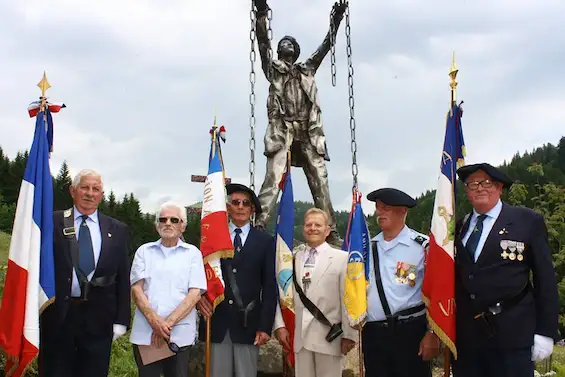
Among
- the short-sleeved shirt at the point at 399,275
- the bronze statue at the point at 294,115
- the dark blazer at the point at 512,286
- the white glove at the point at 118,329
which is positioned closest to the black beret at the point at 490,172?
the dark blazer at the point at 512,286

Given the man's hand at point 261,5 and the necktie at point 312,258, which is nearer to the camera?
the necktie at point 312,258

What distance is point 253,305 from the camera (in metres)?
4.21

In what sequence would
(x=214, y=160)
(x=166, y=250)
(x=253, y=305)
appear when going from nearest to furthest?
1. (x=166, y=250)
2. (x=253, y=305)
3. (x=214, y=160)

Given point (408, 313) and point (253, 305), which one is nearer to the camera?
point (408, 313)

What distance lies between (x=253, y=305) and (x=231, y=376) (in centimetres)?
51

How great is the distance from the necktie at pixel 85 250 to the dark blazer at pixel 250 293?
959 millimetres

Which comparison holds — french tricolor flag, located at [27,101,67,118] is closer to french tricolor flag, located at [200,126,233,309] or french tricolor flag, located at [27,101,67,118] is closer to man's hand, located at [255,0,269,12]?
french tricolor flag, located at [200,126,233,309]

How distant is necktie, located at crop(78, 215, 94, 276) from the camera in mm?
3838

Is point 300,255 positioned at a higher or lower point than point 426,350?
higher

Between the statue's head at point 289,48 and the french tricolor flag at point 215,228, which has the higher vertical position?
the statue's head at point 289,48

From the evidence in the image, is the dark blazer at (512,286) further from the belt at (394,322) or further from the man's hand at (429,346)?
the belt at (394,322)

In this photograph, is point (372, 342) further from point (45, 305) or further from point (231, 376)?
point (45, 305)

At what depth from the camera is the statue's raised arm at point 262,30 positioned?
6852 millimetres

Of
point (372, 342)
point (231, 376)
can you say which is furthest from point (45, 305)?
point (372, 342)
